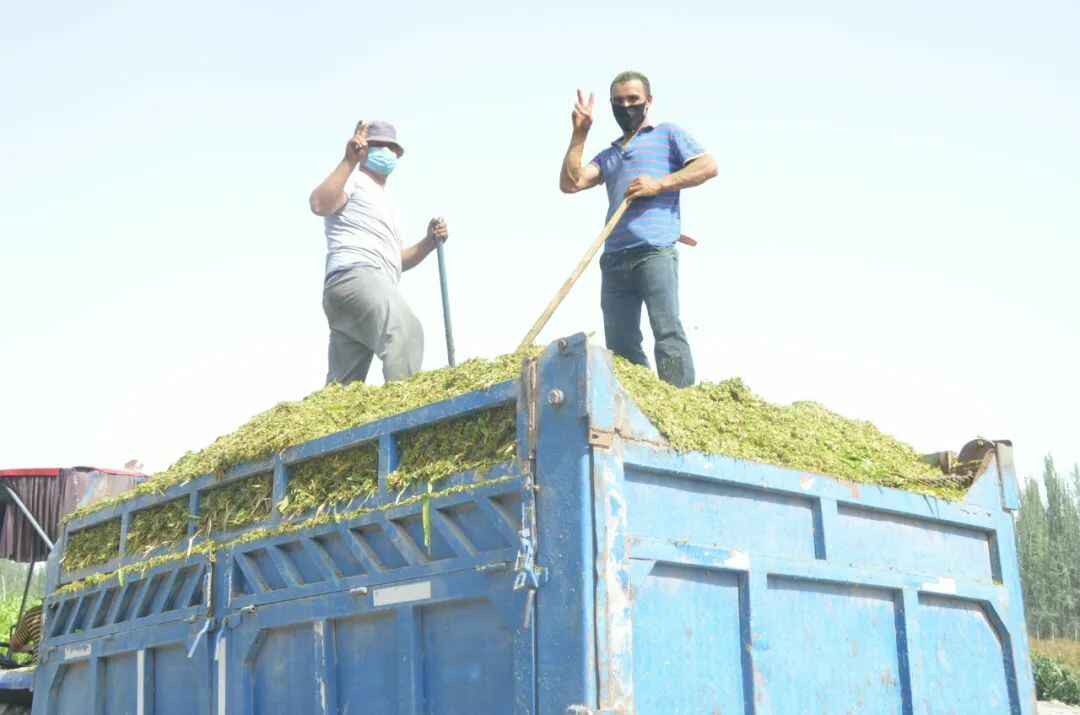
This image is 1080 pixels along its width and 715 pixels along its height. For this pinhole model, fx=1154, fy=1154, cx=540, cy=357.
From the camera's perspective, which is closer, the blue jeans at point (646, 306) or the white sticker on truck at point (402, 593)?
the white sticker on truck at point (402, 593)

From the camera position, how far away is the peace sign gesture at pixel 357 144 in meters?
6.45

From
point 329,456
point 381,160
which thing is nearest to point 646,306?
point 381,160

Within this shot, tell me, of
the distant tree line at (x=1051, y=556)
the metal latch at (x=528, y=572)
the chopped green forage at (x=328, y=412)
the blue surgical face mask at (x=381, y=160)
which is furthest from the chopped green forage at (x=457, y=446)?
the distant tree line at (x=1051, y=556)

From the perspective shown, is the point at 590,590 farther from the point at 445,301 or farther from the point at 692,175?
the point at 445,301

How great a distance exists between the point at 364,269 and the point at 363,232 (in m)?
0.28

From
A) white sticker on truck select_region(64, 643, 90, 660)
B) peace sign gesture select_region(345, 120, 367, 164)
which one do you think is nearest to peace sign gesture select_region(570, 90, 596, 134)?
peace sign gesture select_region(345, 120, 367, 164)

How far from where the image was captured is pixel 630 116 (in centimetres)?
625

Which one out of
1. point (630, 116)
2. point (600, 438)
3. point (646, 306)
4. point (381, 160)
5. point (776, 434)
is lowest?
point (600, 438)

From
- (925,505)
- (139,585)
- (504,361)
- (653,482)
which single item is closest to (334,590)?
(504,361)

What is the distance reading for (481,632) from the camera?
378 centimetres

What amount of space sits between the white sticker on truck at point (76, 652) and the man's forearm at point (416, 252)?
2891 millimetres

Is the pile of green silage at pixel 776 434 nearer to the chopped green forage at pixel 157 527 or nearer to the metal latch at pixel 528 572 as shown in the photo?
the metal latch at pixel 528 572

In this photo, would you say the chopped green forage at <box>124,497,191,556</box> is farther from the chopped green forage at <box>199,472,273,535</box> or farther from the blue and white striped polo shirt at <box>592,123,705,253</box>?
the blue and white striped polo shirt at <box>592,123,705,253</box>

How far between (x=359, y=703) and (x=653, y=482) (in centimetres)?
139
